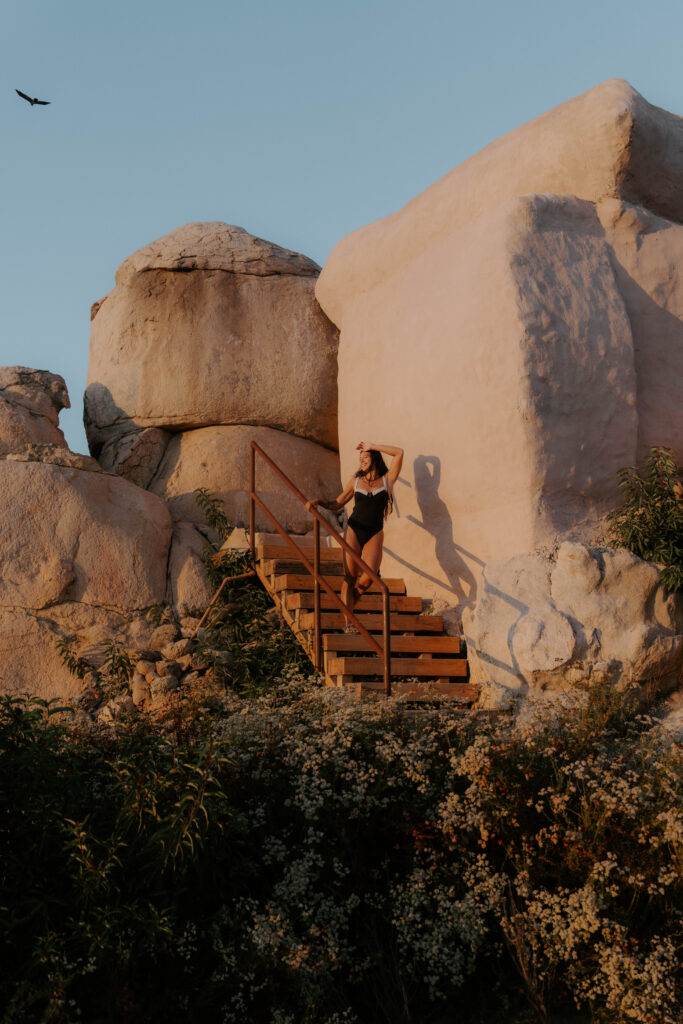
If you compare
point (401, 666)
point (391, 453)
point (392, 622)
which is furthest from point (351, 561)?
point (391, 453)

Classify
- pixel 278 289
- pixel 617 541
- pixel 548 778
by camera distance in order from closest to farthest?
pixel 548 778 → pixel 617 541 → pixel 278 289

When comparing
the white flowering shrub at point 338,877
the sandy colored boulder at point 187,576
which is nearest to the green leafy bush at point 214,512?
the sandy colored boulder at point 187,576

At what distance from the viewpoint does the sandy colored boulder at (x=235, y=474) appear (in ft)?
35.5

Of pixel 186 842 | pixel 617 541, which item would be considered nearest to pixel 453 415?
pixel 617 541

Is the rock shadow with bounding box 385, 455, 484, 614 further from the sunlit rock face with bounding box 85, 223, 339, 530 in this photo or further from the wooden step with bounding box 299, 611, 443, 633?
the sunlit rock face with bounding box 85, 223, 339, 530

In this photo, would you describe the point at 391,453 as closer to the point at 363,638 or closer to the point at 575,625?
the point at 363,638

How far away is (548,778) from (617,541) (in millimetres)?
3238

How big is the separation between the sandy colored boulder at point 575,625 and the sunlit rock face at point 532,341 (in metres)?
0.49

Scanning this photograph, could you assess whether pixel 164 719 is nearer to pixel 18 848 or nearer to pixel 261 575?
pixel 261 575

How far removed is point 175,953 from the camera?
4.26 meters

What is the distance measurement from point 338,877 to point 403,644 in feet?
11.1

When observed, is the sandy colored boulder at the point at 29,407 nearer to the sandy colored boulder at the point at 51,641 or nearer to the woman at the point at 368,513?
the sandy colored boulder at the point at 51,641

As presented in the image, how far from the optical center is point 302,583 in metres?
8.73

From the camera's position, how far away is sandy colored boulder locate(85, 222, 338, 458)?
11.2 meters
